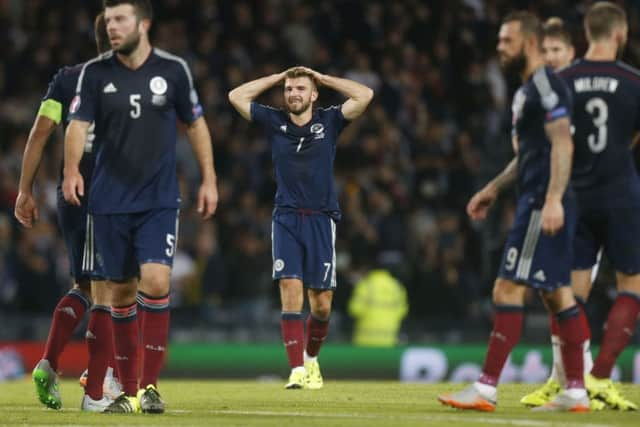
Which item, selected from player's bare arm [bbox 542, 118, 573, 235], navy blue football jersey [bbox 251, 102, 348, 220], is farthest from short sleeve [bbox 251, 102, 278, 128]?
player's bare arm [bbox 542, 118, 573, 235]

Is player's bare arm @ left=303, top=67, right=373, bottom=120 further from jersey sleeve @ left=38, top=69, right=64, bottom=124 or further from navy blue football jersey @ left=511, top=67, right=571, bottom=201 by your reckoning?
navy blue football jersey @ left=511, top=67, right=571, bottom=201

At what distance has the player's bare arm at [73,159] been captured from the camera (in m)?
8.76

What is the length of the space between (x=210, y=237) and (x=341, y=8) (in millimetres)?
5855

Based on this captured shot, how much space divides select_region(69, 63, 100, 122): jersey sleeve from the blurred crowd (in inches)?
315

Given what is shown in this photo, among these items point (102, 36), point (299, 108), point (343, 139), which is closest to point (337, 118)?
point (299, 108)

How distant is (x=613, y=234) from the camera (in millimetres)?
9414

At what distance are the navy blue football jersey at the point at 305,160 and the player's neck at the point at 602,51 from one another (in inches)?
122

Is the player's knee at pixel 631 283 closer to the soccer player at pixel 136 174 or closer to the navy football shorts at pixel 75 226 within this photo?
the soccer player at pixel 136 174

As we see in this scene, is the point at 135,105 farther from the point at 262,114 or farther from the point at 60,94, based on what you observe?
the point at 262,114

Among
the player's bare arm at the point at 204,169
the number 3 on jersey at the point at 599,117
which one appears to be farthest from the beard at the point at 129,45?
the number 3 on jersey at the point at 599,117

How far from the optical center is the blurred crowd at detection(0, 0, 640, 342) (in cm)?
1777

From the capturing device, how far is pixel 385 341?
17781 mm

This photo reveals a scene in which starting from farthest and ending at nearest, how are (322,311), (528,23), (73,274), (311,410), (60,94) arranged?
(322,311)
(73,274)
(60,94)
(311,410)
(528,23)

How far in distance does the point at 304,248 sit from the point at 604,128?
330 cm
